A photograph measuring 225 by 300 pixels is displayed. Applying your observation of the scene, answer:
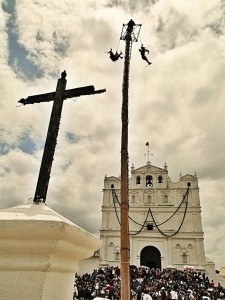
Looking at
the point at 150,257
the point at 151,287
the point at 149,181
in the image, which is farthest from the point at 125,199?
the point at 149,181

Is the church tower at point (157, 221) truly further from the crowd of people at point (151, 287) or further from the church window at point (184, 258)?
the crowd of people at point (151, 287)

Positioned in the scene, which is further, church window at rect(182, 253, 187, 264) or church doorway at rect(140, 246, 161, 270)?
church doorway at rect(140, 246, 161, 270)

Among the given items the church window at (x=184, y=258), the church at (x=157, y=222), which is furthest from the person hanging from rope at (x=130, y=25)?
the church window at (x=184, y=258)

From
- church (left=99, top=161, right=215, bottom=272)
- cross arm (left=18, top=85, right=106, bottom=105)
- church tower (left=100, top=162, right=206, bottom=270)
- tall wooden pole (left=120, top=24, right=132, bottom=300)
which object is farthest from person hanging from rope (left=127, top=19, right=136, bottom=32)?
church tower (left=100, top=162, right=206, bottom=270)

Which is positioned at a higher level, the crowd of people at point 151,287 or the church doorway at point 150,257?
the church doorway at point 150,257

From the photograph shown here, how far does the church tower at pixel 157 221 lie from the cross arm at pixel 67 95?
28829 millimetres

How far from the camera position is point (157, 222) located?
3138cm

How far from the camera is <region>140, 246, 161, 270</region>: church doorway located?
30188mm

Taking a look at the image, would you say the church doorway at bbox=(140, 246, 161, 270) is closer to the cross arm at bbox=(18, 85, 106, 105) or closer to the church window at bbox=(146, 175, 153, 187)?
the church window at bbox=(146, 175, 153, 187)

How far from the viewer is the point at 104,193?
33.8 metres

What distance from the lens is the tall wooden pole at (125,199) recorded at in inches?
260

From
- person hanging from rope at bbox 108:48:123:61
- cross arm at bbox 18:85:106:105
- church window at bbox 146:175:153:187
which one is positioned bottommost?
cross arm at bbox 18:85:106:105

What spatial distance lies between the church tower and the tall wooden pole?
24369mm

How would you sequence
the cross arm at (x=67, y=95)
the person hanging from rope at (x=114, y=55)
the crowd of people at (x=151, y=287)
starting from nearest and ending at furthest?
the cross arm at (x=67, y=95) → the person hanging from rope at (x=114, y=55) → the crowd of people at (x=151, y=287)
